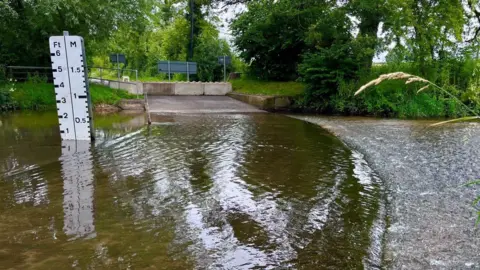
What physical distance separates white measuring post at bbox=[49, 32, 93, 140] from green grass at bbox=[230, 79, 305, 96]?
828cm

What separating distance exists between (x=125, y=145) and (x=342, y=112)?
7226mm

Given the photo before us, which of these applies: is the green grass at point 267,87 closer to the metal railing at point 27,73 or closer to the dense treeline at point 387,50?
the dense treeline at point 387,50

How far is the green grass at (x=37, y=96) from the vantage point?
11447 millimetres

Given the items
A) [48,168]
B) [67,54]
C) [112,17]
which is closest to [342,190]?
[48,168]

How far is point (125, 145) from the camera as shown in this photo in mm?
6430

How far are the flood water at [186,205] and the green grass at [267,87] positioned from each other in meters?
7.51

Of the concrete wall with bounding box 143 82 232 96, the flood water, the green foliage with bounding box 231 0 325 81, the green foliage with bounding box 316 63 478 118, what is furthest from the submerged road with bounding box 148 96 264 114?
the flood water

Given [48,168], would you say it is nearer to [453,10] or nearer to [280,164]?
[280,164]

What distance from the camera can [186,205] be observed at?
369 centimetres

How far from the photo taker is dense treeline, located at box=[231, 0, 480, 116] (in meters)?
10.7

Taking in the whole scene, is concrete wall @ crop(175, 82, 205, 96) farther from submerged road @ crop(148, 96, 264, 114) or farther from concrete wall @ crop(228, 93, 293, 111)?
concrete wall @ crop(228, 93, 293, 111)

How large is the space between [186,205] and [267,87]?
1239 centimetres

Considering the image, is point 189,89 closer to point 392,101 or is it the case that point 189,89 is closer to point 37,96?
point 37,96

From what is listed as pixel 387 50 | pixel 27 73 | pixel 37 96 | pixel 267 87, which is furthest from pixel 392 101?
pixel 27 73
